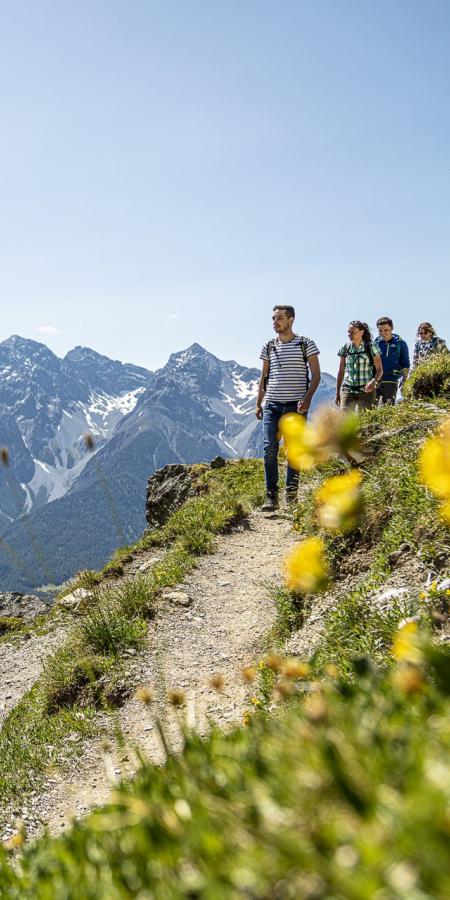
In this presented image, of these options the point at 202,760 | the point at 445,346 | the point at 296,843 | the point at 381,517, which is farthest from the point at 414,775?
the point at 445,346

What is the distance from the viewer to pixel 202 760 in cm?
148

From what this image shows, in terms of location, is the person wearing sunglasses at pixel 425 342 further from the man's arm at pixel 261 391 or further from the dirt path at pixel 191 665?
the dirt path at pixel 191 665

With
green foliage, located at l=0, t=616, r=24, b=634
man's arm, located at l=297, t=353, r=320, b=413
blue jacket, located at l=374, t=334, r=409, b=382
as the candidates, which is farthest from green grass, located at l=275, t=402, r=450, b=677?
green foliage, located at l=0, t=616, r=24, b=634

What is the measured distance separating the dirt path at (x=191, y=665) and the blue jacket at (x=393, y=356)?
4413 millimetres

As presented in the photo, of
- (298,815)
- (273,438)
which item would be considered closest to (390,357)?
(273,438)

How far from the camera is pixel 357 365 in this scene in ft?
33.2

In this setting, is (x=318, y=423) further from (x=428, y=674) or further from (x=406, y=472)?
(x=406, y=472)

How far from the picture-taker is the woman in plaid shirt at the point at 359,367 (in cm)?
992

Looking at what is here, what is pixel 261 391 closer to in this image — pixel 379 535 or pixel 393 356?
pixel 393 356

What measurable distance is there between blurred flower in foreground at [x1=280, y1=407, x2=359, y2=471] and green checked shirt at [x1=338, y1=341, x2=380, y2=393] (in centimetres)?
900

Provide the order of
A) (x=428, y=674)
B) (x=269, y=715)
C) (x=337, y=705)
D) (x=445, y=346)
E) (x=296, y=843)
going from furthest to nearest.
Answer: (x=445, y=346) < (x=269, y=715) < (x=428, y=674) < (x=337, y=705) < (x=296, y=843)

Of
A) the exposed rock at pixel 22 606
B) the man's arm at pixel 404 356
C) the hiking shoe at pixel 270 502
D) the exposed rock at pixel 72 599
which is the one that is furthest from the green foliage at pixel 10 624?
the man's arm at pixel 404 356

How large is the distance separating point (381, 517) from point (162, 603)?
11.1 ft

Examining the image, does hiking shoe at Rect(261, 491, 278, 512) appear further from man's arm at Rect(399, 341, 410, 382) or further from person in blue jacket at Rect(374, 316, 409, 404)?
man's arm at Rect(399, 341, 410, 382)
